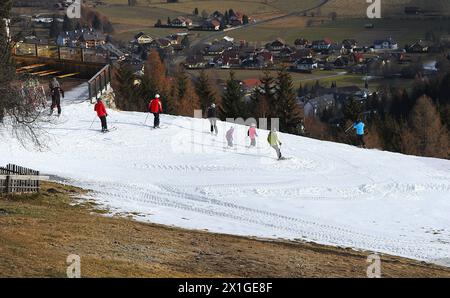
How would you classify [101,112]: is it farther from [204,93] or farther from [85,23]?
Result: [85,23]

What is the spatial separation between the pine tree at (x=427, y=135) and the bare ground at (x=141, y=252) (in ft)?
210

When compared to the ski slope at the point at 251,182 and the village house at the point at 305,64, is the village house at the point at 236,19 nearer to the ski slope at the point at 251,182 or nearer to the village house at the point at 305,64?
the village house at the point at 305,64

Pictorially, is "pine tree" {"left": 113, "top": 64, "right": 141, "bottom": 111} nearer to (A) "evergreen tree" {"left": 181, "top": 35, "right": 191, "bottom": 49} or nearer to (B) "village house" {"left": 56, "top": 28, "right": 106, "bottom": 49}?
(B) "village house" {"left": 56, "top": 28, "right": 106, "bottom": 49}

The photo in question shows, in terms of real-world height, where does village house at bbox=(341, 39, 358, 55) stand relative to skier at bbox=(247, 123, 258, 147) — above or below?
below

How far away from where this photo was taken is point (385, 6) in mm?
181250

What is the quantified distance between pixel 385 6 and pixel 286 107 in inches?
4968

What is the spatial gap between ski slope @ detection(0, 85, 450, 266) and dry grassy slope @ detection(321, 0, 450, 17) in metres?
140

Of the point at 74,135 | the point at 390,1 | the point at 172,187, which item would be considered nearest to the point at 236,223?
the point at 172,187

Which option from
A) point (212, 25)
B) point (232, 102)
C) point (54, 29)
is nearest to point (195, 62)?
point (54, 29)

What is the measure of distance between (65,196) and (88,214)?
223 cm

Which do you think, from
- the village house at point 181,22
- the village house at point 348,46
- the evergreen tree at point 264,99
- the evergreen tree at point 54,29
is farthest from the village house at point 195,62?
the evergreen tree at point 264,99

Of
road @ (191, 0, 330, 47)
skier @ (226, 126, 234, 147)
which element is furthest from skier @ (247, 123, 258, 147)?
road @ (191, 0, 330, 47)

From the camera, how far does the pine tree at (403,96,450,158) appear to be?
81875 millimetres
